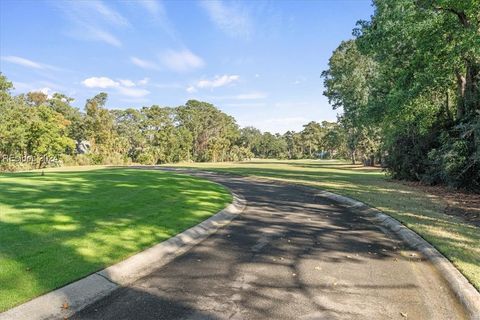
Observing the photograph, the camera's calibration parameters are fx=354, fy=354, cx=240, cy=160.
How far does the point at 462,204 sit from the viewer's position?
1227 cm

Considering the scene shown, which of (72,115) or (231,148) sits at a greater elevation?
(72,115)

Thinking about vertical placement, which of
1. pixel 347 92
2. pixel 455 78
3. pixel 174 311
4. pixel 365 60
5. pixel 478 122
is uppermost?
pixel 365 60

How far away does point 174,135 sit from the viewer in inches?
2630

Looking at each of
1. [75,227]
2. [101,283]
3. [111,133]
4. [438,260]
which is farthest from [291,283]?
[111,133]

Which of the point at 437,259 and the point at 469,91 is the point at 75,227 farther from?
the point at 469,91

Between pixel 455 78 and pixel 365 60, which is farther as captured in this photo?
pixel 365 60

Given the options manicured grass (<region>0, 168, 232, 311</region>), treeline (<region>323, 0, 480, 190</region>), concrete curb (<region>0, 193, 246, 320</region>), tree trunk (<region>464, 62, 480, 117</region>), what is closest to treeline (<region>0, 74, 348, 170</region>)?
manicured grass (<region>0, 168, 232, 311</region>)

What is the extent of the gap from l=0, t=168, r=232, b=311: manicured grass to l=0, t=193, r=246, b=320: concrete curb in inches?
6.0

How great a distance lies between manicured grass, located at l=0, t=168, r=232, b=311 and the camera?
15.5 feet

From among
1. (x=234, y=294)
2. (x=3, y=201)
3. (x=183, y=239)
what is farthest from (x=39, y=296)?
(x=3, y=201)

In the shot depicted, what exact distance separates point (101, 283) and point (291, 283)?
2.54 m

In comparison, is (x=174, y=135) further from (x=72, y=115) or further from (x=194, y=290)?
(x=194, y=290)

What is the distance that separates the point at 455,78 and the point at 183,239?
A: 18.9 meters

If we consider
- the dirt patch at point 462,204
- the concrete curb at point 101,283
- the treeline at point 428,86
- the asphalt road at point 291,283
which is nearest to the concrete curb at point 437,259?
the asphalt road at point 291,283
